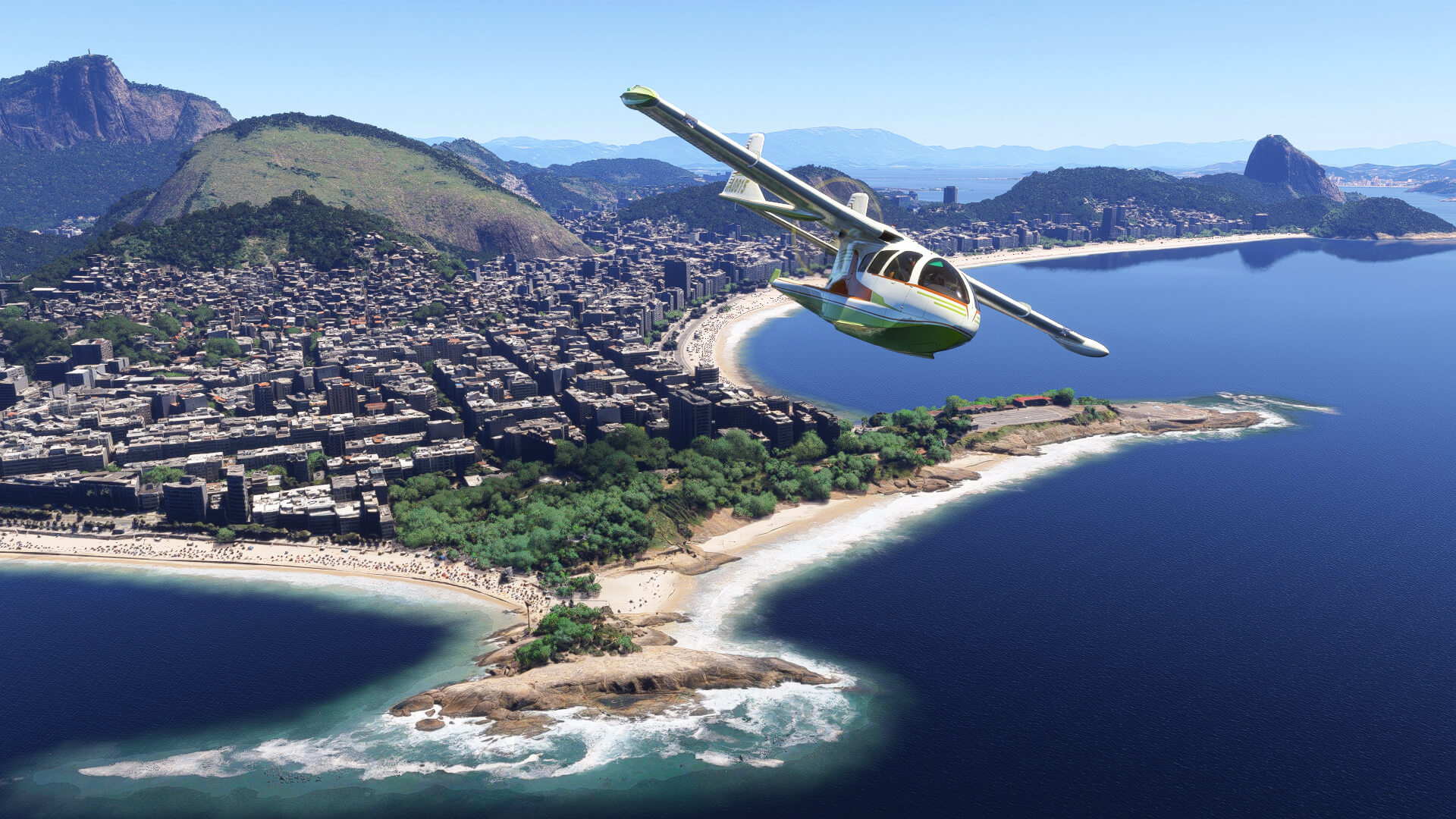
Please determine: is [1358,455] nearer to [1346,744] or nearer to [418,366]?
[1346,744]

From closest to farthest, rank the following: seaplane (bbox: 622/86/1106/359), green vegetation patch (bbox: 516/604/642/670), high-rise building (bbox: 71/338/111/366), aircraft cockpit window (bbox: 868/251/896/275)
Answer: seaplane (bbox: 622/86/1106/359)
aircraft cockpit window (bbox: 868/251/896/275)
green vegetation patch (bbox: 516/604/642/670)
high-rise building (bbox: 71/338/111/366)

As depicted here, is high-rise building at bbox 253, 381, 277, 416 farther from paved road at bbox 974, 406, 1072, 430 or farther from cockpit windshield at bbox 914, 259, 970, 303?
cockpit windshield at bbox 914, 259, 970, 303

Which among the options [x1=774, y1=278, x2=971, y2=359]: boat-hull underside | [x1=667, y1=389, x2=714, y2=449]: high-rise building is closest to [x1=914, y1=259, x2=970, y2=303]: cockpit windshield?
[x1=774, y1=278, x2=971, y2=359]: boat-hull underside

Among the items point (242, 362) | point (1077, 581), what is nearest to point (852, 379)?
point (1077, 581)

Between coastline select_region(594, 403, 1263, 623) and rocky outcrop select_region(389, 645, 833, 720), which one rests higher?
coastline select_region(594, 403, 1263, 623)

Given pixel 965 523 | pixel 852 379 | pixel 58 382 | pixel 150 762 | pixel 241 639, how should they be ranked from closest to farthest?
pixel 150 762, pixel 241 639, pixel 965 523, pixel 58 382, pixel 852 379

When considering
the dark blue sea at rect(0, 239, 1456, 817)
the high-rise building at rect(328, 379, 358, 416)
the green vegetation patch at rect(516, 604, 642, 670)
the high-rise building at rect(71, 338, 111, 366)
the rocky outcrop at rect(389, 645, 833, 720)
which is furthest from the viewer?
the high-rise building at rect(71, 338, 111, 366)

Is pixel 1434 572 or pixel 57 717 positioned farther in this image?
pixel 1434 572

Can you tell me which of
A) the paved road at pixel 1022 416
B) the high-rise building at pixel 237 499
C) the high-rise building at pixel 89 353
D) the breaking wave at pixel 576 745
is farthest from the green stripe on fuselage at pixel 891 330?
the high-rise building at pixel 89 353

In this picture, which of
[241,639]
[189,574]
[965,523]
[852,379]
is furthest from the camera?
[852,379]
